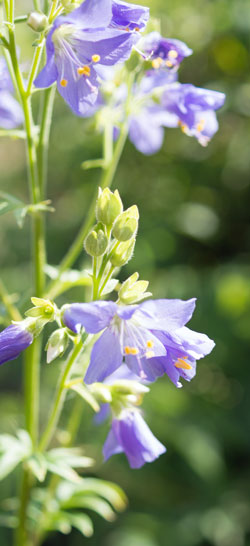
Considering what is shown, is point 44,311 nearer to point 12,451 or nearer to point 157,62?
point 12,451

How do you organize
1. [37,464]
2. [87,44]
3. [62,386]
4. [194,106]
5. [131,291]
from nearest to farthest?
[131,291] → [87,44] → [62,386] → [37,464] → [194,106]

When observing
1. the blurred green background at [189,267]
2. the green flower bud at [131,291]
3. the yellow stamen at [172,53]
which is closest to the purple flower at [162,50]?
the yellow stamen at [172,53]

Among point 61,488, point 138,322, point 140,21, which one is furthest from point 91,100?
point 61,488

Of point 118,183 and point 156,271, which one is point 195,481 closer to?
point 156,271

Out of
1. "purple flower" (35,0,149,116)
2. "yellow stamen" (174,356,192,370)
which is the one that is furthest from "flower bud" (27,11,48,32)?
"yellow stamen" (174,356,192,370)

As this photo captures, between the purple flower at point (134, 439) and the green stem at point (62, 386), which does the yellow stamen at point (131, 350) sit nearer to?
the green stem at point (62, 386)

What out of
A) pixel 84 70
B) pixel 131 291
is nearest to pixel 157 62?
pixel 84 70
